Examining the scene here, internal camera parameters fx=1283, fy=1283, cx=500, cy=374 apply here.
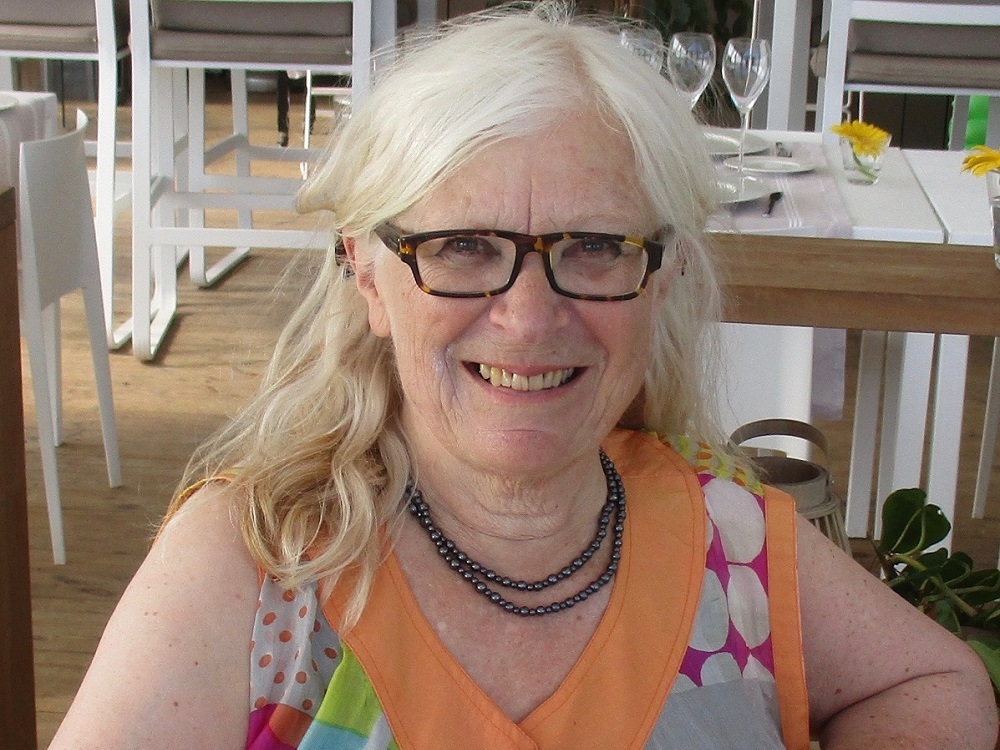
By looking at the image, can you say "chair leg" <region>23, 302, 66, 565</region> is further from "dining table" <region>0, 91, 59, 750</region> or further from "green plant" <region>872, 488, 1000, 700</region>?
"green plant" <region>872, 488, 1000, 700</region>

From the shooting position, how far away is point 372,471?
109cm

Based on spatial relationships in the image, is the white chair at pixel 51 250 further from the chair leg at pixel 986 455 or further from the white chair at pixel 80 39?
the chair leg at pixel 986 455

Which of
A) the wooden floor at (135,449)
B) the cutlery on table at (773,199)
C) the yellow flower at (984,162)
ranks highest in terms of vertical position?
the yellow flower at (984,162)

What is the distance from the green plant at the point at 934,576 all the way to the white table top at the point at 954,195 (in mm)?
563

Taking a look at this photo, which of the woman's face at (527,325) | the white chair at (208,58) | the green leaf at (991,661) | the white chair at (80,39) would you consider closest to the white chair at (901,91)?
the green leaf at (991,661)

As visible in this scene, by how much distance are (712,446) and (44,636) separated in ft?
5.36

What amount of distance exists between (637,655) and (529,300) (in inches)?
12.5

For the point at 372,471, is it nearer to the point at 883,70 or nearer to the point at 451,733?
the point at 451,733

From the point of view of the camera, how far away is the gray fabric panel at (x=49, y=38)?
3600 millimetres

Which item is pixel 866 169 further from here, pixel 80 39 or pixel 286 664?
pixel 80 39

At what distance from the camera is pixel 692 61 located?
2.33m

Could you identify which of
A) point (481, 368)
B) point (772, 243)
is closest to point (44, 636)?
point (772, 243)

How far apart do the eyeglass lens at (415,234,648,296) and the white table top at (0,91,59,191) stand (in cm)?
194

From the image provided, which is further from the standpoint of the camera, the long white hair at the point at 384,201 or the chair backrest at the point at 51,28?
the chair backrest at the point at 51,28
